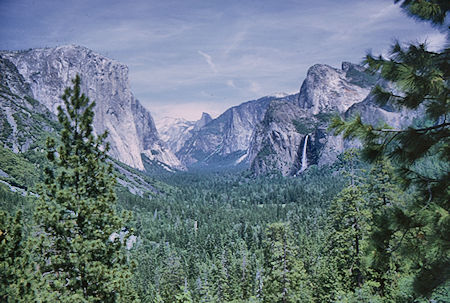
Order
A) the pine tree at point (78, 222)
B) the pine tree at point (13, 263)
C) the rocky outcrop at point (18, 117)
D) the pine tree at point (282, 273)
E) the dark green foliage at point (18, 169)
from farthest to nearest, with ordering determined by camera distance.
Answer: the rocky outcrop at point (18, 117) < the dark green foliage at point (18, 169) < the pine tree at point (282, 273) < the pine tree at point (13, 263) < the pine tree at point (78, 222)

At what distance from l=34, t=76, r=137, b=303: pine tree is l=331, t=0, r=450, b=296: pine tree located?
7.87 meters

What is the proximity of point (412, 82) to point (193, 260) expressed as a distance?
59.1 metres

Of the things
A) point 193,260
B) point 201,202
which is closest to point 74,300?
point 193,260

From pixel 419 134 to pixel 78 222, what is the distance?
9.63 m

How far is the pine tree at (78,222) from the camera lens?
9.05m

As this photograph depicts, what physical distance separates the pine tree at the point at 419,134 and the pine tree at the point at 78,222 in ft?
25.8

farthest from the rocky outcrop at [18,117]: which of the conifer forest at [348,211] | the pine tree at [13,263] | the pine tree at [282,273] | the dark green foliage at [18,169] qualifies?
the conifer forest at [348,211]

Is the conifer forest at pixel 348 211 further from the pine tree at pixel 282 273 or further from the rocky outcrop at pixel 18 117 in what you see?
the rocky outcrop at pixel 18 117

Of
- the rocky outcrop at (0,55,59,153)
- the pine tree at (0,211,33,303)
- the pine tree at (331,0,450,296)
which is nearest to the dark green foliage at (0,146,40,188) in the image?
the rocky outcrop at (0,55,59,153)

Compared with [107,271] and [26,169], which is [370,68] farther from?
[26,169]

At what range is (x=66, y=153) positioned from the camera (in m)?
9.84

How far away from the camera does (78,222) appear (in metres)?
9.55

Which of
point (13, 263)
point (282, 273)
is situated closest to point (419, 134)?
point (13, 263)

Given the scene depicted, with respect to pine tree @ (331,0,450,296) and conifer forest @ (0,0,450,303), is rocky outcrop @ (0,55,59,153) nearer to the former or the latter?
conifer forest @ (0,0,450,303)
